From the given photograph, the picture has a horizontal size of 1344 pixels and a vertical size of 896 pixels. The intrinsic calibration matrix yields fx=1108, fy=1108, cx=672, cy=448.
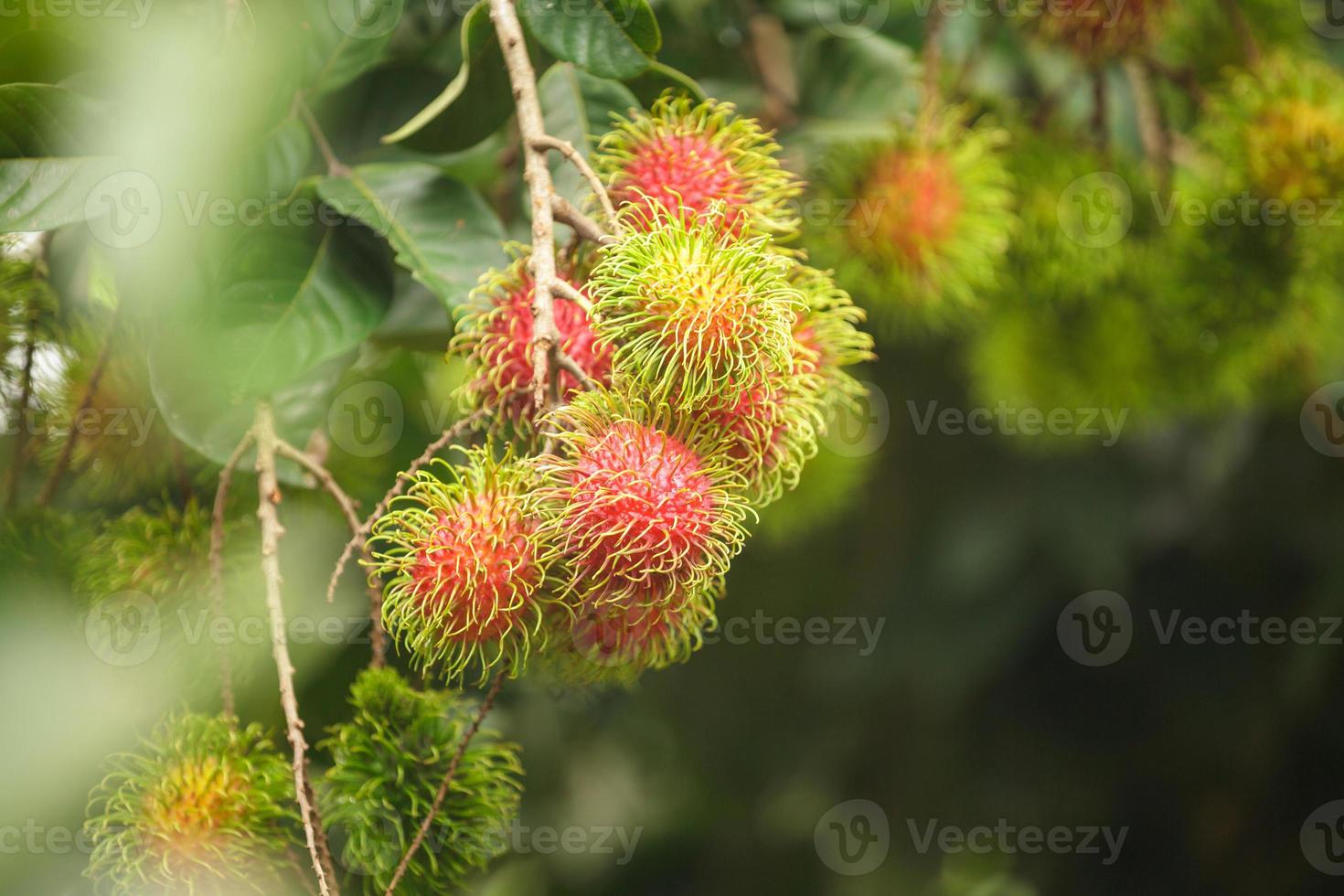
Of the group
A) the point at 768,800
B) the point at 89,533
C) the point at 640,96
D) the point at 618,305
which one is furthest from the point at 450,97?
the point at 768,800

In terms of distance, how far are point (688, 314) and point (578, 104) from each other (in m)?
0.40

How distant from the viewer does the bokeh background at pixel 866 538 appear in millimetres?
933

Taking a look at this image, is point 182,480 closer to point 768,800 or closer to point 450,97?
point 450,97

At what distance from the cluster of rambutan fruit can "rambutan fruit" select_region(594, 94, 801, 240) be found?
0.4 inches

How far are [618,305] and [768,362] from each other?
0.10 m

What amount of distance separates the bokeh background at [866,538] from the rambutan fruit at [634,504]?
1.24ft

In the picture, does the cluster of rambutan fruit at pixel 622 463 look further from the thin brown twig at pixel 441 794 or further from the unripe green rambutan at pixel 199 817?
the unripe green rambutan at pixel 199 817

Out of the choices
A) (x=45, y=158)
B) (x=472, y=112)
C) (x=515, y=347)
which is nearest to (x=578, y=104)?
(x=472, y=112)

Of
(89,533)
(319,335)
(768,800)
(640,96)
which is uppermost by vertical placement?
(640,96)

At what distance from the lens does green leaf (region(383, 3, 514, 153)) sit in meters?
0.93

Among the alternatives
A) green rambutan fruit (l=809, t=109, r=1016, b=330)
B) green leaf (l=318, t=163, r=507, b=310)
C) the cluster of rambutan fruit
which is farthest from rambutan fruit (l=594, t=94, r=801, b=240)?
green rambutan fruit (l=809, t=109, r=1016, b=330)

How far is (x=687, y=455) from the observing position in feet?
2.25

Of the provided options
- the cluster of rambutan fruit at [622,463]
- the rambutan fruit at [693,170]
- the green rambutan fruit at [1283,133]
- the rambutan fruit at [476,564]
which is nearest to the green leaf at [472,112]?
the rambutan fruit at [693,170]

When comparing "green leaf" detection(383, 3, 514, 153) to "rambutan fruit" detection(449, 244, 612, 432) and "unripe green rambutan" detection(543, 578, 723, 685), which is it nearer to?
"rambutan fruit" detection(449, 244, 612, 432)
